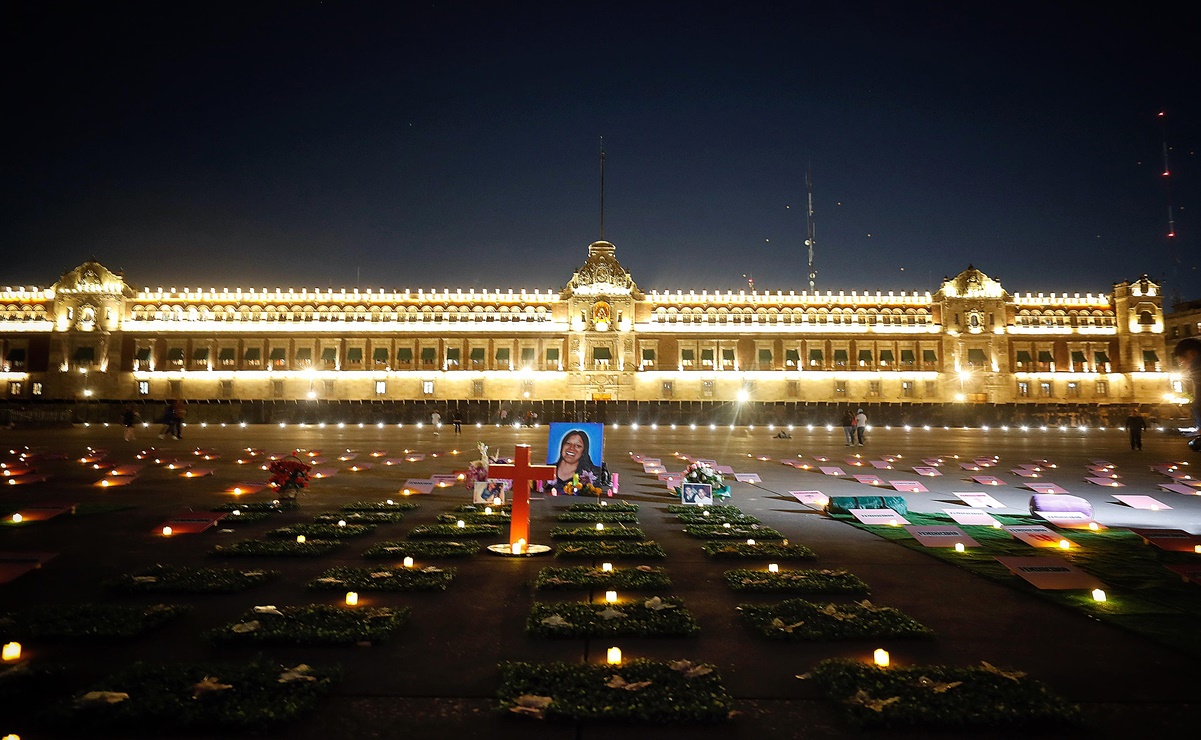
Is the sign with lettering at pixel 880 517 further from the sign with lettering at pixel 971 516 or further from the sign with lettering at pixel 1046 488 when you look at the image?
the sign with lettering at pixel 1046 488

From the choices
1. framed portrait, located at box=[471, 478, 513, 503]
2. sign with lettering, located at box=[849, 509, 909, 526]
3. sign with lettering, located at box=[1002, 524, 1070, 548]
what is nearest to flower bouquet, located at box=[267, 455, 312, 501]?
framed portrait, located at box=[471, 478, 513, 503]

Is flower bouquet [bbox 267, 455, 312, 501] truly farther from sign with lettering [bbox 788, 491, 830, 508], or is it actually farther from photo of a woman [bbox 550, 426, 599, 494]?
sign with lettering [bbox 788, 491, 830, 508]

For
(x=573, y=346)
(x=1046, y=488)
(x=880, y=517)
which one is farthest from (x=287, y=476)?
(x=573, y=346)

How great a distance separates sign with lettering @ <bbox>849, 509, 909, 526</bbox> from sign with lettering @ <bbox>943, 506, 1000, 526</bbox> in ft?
2.46

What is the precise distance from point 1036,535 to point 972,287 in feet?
→ 189

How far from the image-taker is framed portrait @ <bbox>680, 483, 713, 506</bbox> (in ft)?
34.3

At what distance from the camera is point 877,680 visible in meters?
3.78

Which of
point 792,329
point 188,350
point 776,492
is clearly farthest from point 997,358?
point 188,350

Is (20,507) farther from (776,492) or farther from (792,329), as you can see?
(792,329)

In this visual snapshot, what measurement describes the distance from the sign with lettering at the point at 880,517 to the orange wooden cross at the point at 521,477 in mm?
4679

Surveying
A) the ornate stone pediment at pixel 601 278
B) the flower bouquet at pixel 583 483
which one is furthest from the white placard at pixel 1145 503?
the ornate stone pediment at pixel 601 278

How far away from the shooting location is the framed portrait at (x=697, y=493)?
10.4 meters

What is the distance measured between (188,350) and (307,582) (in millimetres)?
60088

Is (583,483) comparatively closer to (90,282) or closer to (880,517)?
(880,517)
